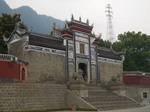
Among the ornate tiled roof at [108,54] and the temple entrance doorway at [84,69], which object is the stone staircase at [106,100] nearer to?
the temple entrance doorway at [84,69]

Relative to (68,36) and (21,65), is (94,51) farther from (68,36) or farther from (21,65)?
(21,65)

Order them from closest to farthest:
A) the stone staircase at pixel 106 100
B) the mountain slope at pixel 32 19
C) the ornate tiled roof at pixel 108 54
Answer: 1. the stone staircase at pixel 106 100
2. the ornate tiled roof at pixel 108 54
3. the mountain slope at pixel 32 19

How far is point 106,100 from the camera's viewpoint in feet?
79.9

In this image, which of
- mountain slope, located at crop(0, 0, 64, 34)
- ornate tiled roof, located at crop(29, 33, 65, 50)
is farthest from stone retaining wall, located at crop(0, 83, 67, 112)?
mountain slope, located at crop(0, 0, 64, 34)

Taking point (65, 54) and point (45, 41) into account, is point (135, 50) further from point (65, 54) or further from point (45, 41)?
point (45, 41)

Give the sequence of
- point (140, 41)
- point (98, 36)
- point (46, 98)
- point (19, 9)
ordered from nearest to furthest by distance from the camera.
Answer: point (46, 98), point (98, 36), point (140, 41), point (19, 9)

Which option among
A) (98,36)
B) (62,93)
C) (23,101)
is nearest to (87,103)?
(62,93)

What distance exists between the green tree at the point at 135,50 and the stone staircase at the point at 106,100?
14.5 metres

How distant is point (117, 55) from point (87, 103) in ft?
44.0

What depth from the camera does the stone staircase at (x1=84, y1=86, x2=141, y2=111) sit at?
22483mm

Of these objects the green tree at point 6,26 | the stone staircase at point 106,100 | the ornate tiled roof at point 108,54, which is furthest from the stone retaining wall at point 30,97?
the green tree at point 6,26

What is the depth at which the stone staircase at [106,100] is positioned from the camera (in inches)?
885

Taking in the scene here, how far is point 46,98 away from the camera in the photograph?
812 inches

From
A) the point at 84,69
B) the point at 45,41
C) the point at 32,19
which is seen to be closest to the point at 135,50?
the point at 84,69
